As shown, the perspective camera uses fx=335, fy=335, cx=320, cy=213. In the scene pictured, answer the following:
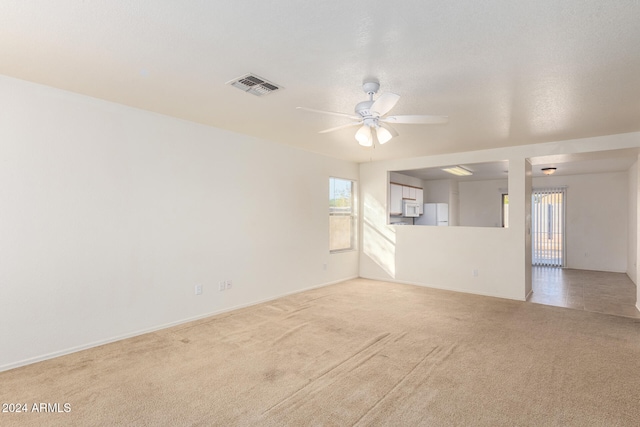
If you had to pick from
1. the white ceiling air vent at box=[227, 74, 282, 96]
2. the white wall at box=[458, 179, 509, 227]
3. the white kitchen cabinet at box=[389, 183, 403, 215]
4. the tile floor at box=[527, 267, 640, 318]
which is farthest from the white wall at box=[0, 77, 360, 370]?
the white wall at box=[458, 179, 509, 227]

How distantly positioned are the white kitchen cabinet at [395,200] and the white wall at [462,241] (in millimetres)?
641

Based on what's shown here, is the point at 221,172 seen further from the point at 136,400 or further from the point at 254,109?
the point at 136,400

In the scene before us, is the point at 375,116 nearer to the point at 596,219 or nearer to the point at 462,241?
the point at 462,241

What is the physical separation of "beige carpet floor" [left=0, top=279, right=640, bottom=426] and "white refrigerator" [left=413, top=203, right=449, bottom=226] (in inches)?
169

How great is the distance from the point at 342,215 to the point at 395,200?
1461 millimetres

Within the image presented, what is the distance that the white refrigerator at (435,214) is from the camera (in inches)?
332

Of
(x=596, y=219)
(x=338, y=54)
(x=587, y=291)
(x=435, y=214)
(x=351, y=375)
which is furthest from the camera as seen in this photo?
(x=435, y=214)

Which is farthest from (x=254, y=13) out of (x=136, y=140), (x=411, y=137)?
(x=411, y=137)

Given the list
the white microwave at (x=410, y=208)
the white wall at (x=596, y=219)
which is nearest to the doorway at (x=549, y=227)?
the white wall at (x=596, y=219)

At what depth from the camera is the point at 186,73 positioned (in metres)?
2.73

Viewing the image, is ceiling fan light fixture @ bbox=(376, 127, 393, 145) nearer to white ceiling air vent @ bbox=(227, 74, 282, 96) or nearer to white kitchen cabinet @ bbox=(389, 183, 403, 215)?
white ceiling air vent @ bbox=(227, 74, 282, 96)

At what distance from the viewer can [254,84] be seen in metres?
2.92

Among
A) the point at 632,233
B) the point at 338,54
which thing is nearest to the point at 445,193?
the point at 632,233

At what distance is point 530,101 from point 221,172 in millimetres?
3620
